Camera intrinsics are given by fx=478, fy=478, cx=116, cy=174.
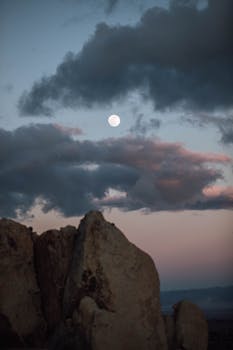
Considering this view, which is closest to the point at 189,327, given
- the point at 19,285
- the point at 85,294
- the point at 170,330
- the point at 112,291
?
the point at 170,330

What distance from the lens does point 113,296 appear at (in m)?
A: 20.1

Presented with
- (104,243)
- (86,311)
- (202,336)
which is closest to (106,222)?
(104,243)

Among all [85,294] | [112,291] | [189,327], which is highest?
[112,291]

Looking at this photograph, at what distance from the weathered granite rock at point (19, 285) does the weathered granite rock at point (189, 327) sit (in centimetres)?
653

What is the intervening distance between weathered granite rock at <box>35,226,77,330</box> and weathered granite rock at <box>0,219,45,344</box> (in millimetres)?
436

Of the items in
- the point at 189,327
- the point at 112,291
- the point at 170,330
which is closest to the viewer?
the point at 112,291

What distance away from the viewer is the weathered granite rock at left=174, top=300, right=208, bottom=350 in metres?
21.5

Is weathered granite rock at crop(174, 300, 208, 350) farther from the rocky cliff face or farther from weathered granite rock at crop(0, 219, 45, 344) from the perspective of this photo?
weathered granite rock at crop(0, 219, 45, 344)

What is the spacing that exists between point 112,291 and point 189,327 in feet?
14.1

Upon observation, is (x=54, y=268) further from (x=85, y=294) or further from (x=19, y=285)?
(x=85, y=294)

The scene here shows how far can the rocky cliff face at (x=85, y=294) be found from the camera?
1916 cm

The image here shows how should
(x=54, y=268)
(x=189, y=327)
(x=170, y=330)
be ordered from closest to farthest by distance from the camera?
(x=170, y=330)
(x=189, y=327)
(x=54, y=268)

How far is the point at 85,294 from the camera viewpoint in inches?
799

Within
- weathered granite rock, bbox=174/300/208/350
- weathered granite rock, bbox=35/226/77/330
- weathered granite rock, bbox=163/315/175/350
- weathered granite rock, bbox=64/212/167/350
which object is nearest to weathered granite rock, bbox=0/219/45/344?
weathered granite rock, bbox=35/226/77/330
